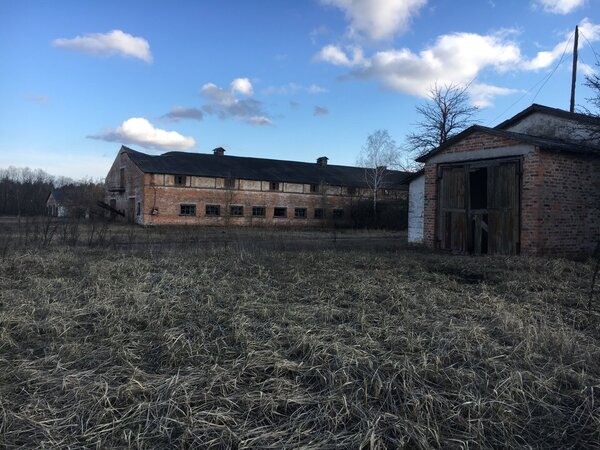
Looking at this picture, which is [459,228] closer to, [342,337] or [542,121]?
[542,121]

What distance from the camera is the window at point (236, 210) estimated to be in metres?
40.6

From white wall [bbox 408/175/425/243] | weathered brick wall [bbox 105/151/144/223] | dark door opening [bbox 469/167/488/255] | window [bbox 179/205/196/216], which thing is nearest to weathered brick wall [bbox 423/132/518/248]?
A: dark door opening [bbox 469/167/488/255]

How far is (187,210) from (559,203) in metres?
30.8

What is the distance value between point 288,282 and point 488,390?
487cm

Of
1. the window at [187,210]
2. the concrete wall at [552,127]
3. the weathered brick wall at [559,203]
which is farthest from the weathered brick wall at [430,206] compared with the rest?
the window at [187,210]

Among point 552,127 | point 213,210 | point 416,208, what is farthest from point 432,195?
point 213,210

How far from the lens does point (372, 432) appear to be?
2.76m

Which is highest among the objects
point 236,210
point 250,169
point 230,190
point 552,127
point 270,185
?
point 250,169

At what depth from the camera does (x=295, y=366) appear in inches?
148

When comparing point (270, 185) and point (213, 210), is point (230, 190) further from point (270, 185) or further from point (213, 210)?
point (270, 185)

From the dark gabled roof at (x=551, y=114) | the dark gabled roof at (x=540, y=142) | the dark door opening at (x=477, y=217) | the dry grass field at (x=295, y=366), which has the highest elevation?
the dark gabled roof at (x=551, y=114)

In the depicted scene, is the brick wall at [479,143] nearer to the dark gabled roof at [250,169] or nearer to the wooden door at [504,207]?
the wooden door at [504,207]

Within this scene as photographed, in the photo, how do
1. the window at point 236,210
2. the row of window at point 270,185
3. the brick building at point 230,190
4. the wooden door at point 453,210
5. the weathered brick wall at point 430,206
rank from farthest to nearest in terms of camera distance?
1. the window at point 236,210
2. the row of window at point 270,185
3. the brick building at point 230,190
4. the weathered brick wall at point 430,206
5. the wooden door at point 453,210

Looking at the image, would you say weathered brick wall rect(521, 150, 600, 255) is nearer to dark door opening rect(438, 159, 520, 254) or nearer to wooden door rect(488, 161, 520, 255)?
wooden door rect(488, 161, 520, 255)
